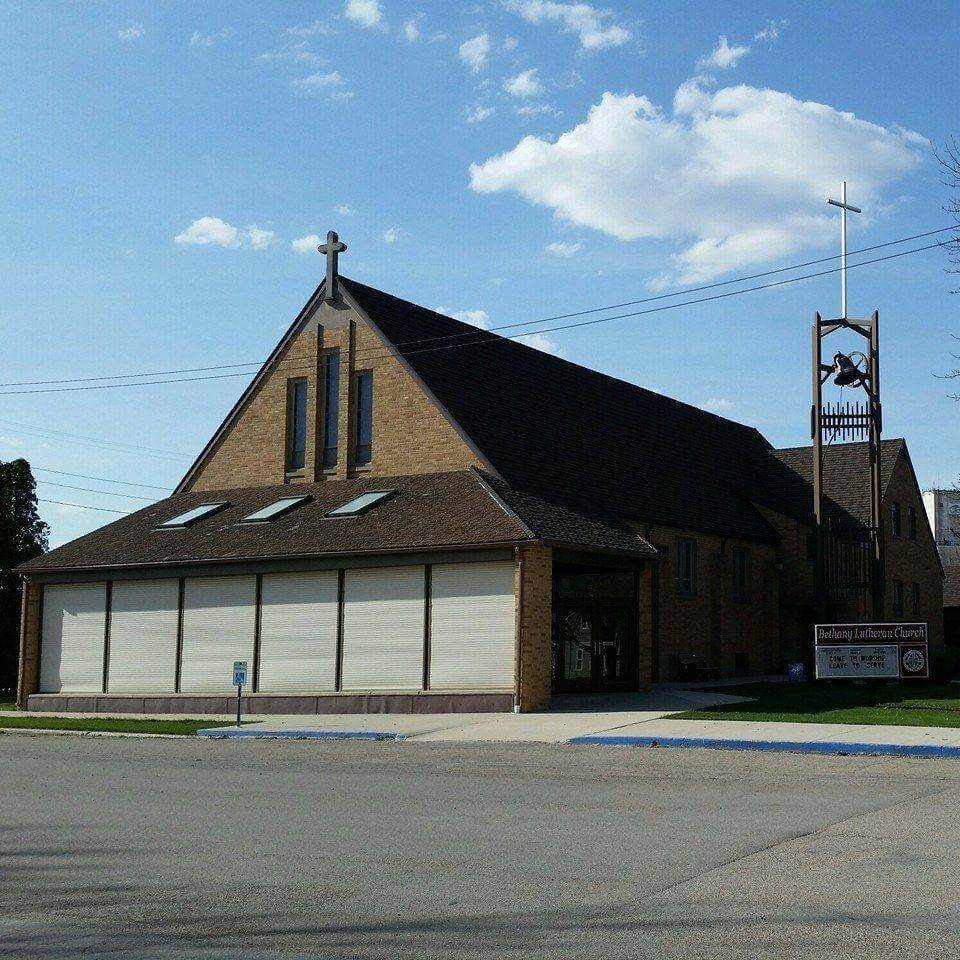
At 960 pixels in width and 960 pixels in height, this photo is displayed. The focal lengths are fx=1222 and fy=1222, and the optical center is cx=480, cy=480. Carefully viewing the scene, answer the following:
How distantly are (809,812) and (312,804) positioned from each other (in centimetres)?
489

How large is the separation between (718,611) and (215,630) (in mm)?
14677

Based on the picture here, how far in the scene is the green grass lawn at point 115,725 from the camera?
24031 mm

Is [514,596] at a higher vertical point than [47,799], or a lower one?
higher

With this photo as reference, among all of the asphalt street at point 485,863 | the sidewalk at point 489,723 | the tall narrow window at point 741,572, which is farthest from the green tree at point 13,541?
the asphalt street at point 485,863

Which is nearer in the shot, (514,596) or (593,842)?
(593,842)

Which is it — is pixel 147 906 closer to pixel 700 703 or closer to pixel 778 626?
pixel 700 703

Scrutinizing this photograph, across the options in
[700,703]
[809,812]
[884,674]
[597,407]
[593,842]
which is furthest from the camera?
[597,407]

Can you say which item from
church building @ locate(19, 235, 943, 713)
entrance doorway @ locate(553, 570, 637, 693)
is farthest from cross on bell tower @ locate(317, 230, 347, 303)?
entrance doorway @ locate(553, 570, 637, 693)

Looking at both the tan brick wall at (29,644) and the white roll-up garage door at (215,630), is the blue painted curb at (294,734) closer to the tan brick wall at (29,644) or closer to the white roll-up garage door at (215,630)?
the white roll-up garage door at (215,630)

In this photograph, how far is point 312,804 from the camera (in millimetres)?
12414

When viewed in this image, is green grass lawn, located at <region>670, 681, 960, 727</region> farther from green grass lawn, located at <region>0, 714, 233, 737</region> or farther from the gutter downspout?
green grass lawn, located at <region>0, 714, 233, 737</region>

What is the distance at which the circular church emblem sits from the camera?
77.2 feet

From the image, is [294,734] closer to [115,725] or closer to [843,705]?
[115,725]

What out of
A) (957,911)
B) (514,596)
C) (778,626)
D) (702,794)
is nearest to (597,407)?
(778,626)
